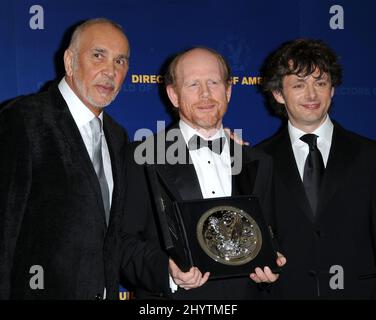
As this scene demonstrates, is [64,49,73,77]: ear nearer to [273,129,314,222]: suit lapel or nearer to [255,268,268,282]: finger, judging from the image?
[273,129,314,222]: suit lapel

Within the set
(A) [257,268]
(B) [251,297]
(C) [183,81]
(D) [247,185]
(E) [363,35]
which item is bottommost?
(B) [251,297]

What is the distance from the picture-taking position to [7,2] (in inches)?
131

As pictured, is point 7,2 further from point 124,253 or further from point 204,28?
point 124,253

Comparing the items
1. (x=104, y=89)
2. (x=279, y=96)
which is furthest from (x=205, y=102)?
(x=279, y=96)

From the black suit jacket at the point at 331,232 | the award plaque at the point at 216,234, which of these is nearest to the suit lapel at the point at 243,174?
the award plaque at the point at 216,234

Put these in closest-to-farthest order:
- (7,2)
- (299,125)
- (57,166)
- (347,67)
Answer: (57,166), (299,125), (7,2), (347,67)

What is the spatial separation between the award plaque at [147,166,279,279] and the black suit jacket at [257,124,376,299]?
0.47 meters

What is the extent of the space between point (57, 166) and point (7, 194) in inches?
9.0

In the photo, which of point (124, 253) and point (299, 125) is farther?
point (299, 125)

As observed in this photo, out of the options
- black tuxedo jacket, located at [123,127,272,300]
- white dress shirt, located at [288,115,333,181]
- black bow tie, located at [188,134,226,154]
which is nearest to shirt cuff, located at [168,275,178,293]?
→ black tuxedo jacket, located at [123,127,272,300]

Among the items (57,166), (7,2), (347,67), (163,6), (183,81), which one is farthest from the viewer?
(347,67)

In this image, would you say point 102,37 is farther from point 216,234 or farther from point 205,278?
point 205,278

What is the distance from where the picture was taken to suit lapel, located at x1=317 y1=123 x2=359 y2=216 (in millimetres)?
2459

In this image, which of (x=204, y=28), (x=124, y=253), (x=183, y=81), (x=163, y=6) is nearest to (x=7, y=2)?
(x=163, y=6)
